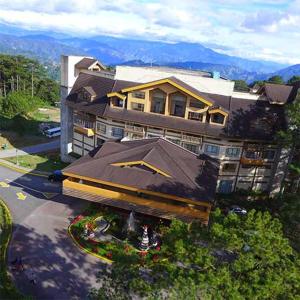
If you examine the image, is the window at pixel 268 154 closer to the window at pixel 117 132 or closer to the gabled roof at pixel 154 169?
the gabled roof at pixel 154 169

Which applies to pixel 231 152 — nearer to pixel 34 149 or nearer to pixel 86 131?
pixel 86 131

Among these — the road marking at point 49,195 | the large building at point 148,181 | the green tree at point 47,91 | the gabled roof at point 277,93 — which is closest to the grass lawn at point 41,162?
the road marking at point 49,195

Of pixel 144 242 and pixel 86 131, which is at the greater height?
pixel 86 131

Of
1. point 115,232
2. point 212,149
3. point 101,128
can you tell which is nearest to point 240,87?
point 212,149

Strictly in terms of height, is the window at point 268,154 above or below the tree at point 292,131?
below

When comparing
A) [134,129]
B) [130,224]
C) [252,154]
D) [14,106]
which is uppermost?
[134,129]

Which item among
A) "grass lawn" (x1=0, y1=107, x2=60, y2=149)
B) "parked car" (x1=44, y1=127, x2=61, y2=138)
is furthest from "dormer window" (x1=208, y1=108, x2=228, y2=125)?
"parked car" (x1=44, y1=127, x2=61, y2=138)

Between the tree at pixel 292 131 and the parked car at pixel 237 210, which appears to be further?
the parked car at pixel 237 210

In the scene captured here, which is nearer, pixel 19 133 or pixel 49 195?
pixel 49 195
